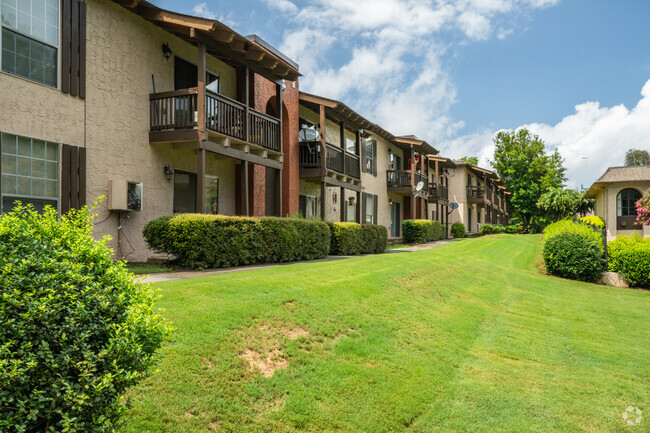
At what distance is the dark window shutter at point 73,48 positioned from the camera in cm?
952

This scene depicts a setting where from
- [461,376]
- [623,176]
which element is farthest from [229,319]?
[623,176]

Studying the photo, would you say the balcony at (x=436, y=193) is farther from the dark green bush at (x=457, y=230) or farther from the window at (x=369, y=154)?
the window at (x=369, y=154)

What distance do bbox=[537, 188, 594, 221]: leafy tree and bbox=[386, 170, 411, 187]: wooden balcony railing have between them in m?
16.5

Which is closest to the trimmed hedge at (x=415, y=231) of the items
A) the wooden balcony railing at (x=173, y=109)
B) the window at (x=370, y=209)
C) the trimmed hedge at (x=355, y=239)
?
the window at (x=370, y=209)

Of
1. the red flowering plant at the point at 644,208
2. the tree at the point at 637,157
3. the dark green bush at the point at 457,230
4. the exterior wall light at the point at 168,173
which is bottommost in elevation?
the dark green bush at the point at 457,230

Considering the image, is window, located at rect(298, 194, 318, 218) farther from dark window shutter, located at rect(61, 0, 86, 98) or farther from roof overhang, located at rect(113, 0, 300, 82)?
dark window shutter, located at rect(61, 0, 86, 98)

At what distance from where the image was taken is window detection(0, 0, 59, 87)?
8.64m

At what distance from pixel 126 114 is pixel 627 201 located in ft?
97.2

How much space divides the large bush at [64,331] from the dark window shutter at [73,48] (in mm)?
8015

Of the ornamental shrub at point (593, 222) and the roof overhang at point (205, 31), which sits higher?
the roof overhang at point (205, 31)

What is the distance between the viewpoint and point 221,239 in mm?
10250

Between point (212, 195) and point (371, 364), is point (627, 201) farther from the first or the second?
point (371, 364)

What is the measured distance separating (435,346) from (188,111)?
807 cm

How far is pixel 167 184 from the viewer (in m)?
12.2
